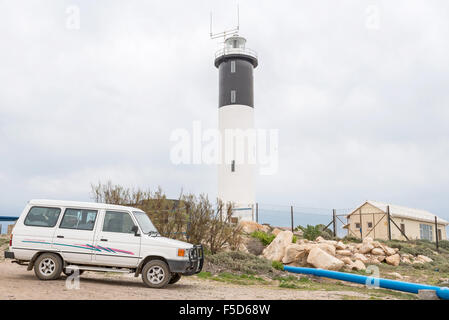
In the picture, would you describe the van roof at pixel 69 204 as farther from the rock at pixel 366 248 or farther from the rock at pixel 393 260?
the rock at pixel 366 248

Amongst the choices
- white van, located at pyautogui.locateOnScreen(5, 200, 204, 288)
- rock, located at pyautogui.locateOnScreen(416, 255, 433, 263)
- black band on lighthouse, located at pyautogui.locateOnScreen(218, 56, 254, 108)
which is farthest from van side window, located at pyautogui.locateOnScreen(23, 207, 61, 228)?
black band on lighthouse, located at pyautogui.locateOnScreen(218, 56, 254, 108)

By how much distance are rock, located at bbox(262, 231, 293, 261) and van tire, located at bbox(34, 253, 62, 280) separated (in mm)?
9952

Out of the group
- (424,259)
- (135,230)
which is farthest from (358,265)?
(135,230)

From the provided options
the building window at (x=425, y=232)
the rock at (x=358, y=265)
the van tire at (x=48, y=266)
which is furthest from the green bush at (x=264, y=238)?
the building window at (x=425, y=232)

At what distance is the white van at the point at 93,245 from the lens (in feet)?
33.3

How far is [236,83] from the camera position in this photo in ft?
110

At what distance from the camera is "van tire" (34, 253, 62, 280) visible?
10.3 metres

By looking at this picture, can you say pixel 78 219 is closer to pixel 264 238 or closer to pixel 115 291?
pixel 115 291

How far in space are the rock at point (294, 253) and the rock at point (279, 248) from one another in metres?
0.58

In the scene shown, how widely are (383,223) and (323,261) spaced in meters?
22.1
